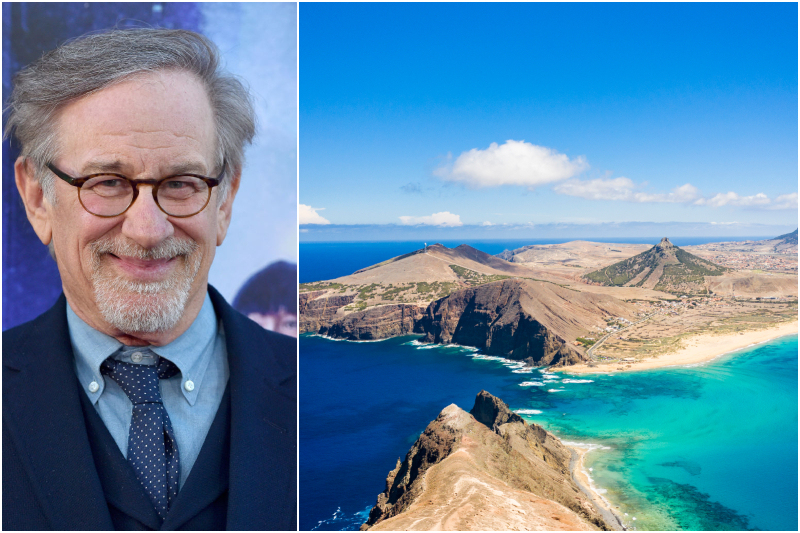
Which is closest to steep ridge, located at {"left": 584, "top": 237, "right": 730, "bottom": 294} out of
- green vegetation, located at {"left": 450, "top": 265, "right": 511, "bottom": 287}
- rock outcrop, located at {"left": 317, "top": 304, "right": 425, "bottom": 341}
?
green vegetation, located at {"left": 450, "top": 265, "right": 511, "bottom": 287}

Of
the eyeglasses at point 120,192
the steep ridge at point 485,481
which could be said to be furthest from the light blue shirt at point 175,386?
the steep ridge at point 485,481

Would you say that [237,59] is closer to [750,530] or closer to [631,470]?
[631,470]

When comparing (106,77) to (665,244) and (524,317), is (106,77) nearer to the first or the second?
(524,317)

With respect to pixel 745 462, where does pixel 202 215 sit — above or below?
above

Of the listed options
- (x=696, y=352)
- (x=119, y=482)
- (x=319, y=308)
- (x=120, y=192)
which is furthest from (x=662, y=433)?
(x=120, y=192)

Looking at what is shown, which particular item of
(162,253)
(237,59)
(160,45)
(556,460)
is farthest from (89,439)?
(556,460)
